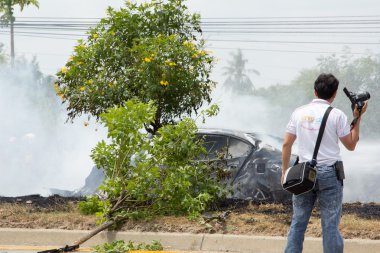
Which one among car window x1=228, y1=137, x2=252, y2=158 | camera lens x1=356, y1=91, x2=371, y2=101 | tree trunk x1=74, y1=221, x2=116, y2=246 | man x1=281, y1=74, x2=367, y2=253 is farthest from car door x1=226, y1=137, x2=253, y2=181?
camera lens x1=356, y1=91, x2=371, y2=101

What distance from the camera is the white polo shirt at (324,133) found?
6.40 metres

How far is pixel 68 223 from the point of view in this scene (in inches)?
364

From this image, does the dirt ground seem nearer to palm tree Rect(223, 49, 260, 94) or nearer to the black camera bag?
the black camera bag

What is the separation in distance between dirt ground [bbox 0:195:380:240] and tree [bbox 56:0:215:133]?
1.58m

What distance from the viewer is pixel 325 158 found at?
6406 mm

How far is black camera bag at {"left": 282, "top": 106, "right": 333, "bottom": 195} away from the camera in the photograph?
6328 mm

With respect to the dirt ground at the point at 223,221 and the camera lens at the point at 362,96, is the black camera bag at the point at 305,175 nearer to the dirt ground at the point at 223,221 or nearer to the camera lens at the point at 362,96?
the camera lens at the point at 362,96

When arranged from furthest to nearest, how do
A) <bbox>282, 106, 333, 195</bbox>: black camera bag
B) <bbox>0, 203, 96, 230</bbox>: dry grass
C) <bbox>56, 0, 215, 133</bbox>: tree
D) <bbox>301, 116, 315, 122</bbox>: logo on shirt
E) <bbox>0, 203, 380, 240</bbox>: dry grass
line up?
<bbox>56, 0, 215, 133</bbox>: tree
<bbox>0, 203, 96, 230</bbox>: dry grass
<bbox>0, 203, 380, 240</bbox>: dry grass
<bbox>301, 116, 315, 122</bbox>: logo on shirt
<bbox>282, 106, 333, 195</bbox>: black camera bag

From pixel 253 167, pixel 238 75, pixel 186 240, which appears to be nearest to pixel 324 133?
pixel 186 240

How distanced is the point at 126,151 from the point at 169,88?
1.53 m

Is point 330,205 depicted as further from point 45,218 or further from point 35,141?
point 35,141

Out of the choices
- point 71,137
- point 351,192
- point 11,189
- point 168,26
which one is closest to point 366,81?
point 71,137

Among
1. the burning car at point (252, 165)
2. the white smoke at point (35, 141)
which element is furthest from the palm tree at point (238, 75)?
the burning car at point (252, 165)

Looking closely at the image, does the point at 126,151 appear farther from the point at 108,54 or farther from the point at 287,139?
the point at 287,139
